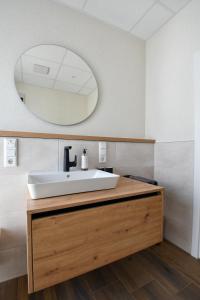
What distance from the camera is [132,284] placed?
1.03 metres

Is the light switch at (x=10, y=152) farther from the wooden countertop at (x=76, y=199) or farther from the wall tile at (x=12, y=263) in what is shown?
the wall tile at (x=12, y=263)

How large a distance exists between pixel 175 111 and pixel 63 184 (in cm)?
120

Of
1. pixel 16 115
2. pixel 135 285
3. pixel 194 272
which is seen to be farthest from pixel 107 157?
pixel 194 272

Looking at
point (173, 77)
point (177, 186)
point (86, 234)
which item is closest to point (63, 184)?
point (86, 234)

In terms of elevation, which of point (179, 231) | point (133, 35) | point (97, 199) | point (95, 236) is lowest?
point (179, 231)

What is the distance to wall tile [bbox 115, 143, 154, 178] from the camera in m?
1.45

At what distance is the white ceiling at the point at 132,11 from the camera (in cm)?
129

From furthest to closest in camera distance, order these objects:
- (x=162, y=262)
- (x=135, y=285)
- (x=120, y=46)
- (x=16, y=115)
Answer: (x=120, y=46)
(x=162, y=262)
(x=16, y=115)
(x=135, y=285)

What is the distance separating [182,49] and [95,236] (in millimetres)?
1615

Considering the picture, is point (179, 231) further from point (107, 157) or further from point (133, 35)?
point (133, 35)

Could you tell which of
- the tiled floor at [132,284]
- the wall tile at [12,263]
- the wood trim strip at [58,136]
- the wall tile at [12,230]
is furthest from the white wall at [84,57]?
the tiled floor at [132,284]

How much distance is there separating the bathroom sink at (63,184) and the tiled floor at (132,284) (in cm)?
68

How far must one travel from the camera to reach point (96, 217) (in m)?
0.74

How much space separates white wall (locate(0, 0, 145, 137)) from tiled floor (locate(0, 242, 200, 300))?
1088 mm
